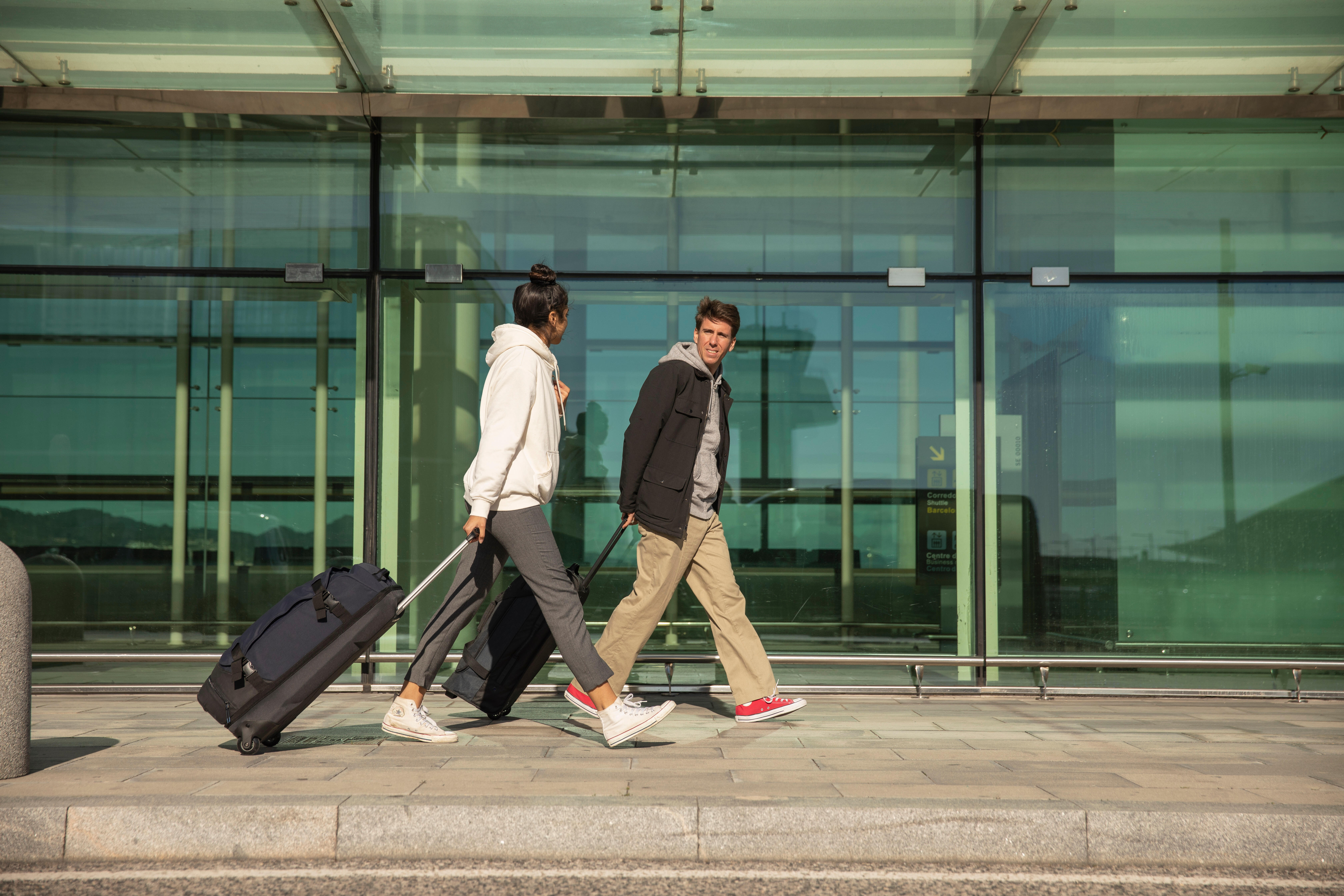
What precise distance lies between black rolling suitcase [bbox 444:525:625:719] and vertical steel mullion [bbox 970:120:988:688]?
2.88 meters

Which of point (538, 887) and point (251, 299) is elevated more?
point (251, 299)

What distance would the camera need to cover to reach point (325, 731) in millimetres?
5102

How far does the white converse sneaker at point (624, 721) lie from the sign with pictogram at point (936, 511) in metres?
3.06

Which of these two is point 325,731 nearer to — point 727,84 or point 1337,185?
point 727,84

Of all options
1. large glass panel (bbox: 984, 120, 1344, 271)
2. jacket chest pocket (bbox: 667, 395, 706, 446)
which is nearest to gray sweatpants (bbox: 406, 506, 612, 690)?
jacket chest pocket (bbox: 667, 395, 706, 446)

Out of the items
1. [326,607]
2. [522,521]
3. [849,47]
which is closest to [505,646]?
[522,521]

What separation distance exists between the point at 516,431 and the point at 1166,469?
468 centimetres

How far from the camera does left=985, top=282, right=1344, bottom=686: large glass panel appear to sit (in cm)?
697

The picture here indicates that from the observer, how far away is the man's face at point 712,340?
17.1 feet

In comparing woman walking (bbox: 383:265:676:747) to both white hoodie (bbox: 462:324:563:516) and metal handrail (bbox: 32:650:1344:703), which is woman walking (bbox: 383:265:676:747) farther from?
metal handrail (bbox: 32:650:1344:703)

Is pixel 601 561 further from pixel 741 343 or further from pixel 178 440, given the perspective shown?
pixel 178 440

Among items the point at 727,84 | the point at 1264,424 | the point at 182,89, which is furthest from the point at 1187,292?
the point at 182,89

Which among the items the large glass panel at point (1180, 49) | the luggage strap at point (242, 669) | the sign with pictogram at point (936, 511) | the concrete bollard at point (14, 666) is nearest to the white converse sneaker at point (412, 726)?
the luggage strap at point (242, 669)

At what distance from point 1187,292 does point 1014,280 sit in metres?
1.16
